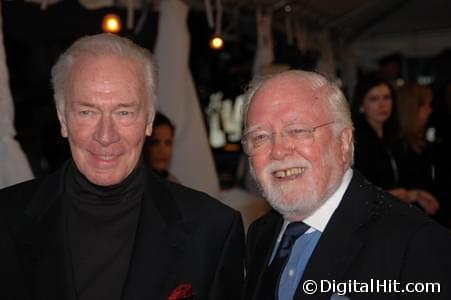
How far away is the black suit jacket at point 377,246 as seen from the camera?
1771 mm

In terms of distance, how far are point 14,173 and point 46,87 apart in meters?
3.93

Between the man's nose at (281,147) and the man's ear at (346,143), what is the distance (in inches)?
8.3

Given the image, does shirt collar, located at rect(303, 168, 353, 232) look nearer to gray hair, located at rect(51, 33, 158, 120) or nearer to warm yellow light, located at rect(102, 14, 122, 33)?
gray hair, located at rect(51, 33, 158, 120)

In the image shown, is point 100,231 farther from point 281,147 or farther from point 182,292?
point 281,147

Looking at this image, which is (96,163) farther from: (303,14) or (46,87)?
(46,87)

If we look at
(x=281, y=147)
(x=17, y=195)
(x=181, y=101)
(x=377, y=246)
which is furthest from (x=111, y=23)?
(x=377, y=246)

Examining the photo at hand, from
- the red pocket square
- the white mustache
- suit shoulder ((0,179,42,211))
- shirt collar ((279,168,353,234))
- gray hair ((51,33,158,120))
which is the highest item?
gray hair ((51,33,158,120))

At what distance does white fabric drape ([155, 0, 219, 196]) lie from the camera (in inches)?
163

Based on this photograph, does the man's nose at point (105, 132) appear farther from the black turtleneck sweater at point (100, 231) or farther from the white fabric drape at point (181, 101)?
the white fabric drape at point (181, 101)

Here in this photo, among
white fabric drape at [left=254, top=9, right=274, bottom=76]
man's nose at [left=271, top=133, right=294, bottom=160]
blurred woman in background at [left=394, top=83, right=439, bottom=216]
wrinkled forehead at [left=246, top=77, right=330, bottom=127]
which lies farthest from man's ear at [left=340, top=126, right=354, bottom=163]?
white fabric drape at [left=254, top=9, right=274, bottom=76]

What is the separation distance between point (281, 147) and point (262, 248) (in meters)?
0.49

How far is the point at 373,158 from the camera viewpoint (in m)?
4.03

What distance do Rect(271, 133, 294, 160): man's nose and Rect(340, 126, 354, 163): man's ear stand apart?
0.21 meters

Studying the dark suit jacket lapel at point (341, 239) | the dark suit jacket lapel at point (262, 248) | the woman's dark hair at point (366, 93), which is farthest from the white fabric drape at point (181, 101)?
the dark suit jacket lapel at point (341, 239)
